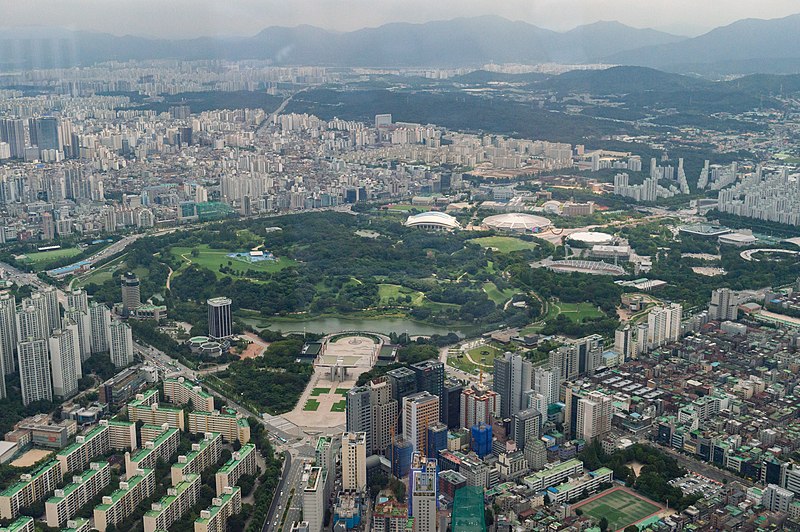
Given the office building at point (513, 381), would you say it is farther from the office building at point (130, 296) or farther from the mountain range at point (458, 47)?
the mountain range at point (458, 47)

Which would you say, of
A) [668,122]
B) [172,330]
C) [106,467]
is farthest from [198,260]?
[668,122]

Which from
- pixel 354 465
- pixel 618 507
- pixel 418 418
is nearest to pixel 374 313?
pixel 418 418

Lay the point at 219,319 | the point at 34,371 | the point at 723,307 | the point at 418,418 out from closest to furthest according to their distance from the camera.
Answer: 1. the point at 418,418
2. the point at 34,371
3. the point at 219,319
4. the point at 723,307

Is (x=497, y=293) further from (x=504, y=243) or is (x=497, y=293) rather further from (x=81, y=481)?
(x=81, y=481)

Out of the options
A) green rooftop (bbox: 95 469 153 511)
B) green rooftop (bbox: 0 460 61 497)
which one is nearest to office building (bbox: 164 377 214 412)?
green rooftop (bbox: 95 469 153 511)

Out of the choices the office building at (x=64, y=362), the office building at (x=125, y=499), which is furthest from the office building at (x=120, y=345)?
the office building at (x=125, y=499)

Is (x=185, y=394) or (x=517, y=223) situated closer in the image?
(x=185, y=394)
